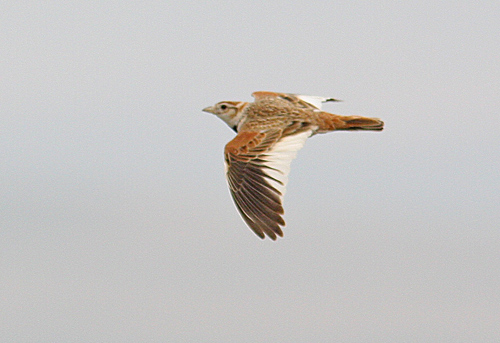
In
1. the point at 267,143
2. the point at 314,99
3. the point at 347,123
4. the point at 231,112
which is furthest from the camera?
the point at 314,99

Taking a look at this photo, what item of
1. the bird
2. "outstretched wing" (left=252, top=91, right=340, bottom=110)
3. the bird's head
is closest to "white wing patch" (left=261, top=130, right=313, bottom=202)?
the bird

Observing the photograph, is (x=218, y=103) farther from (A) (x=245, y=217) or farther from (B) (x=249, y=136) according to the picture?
(A) (x=245, y=217)

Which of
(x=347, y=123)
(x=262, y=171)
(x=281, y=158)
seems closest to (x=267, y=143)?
(x=281, y=158)

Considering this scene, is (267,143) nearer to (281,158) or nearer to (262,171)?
(281,158)

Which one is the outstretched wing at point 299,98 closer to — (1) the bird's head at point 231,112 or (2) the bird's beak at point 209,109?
(1) the bird's head at point 231,112

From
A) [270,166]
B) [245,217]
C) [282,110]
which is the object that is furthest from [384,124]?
[245,217]

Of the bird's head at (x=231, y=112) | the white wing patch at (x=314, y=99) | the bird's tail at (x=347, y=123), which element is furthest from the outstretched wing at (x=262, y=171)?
the white wing patch at (x=314, y=99)

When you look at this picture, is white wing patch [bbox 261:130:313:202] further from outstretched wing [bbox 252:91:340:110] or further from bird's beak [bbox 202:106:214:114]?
bird's beak [bbox 202:106:214:114]
